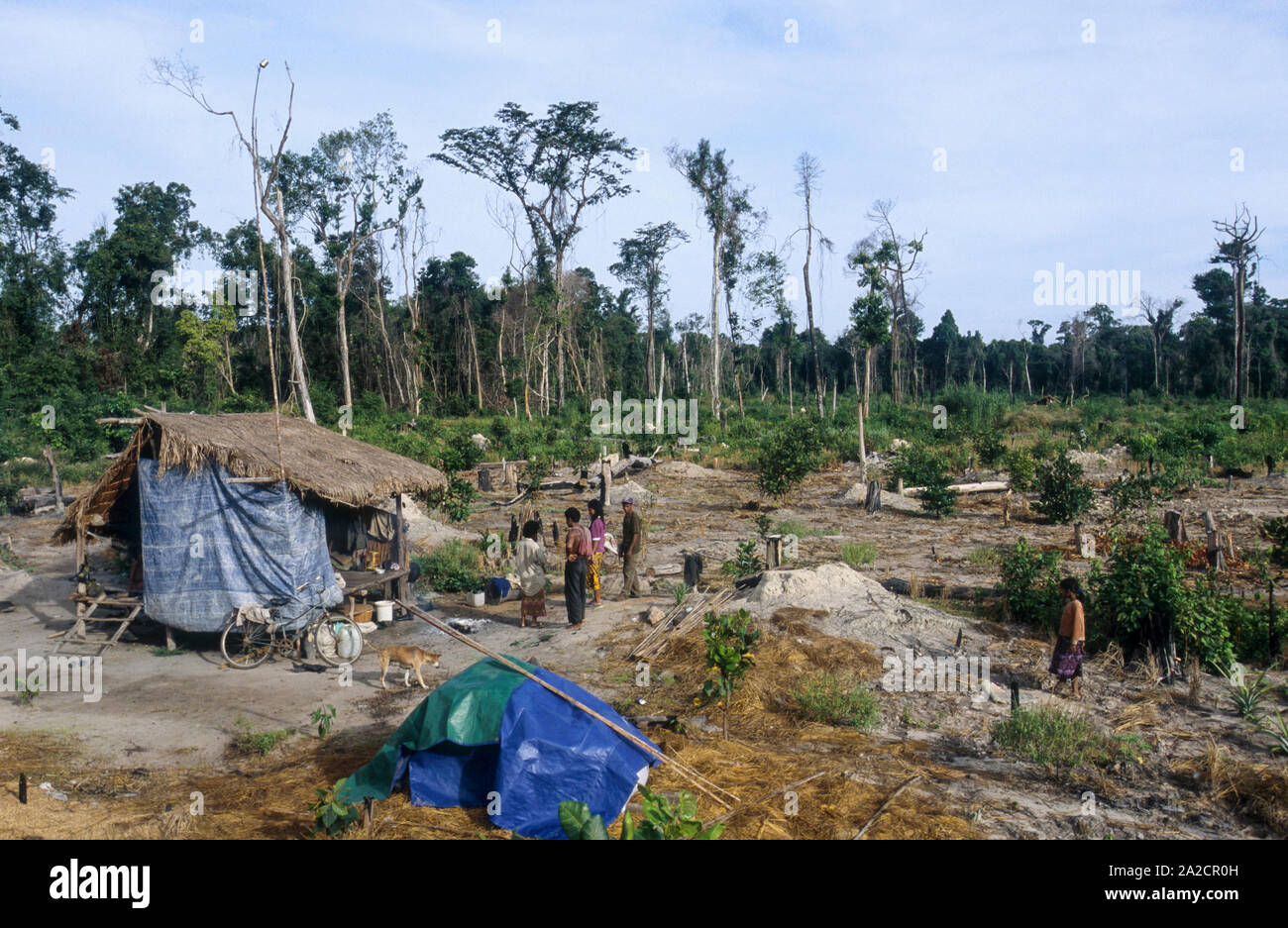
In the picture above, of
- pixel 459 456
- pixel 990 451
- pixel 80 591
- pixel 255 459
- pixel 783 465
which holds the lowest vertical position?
pixel 80 591

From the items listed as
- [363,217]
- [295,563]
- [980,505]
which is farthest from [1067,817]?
[363,217]

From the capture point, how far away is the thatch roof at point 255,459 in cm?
930

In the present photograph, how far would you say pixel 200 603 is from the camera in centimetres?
955

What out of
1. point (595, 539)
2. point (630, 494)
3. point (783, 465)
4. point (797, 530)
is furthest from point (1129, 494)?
point (630, 494)

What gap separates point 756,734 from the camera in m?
7.20

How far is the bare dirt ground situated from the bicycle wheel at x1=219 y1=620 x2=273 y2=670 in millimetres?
177

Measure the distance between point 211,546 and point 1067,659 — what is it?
900cm

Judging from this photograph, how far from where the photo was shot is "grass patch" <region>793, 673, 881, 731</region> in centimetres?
736

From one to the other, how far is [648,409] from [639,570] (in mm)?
21905

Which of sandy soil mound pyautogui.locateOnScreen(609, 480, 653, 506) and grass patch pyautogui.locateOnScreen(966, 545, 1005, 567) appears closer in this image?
grass patch pyautogui.locateOnScreen(966, 545, 1005, 567)

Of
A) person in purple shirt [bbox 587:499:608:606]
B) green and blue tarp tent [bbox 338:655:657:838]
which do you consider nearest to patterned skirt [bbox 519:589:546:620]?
person in purple shirt [bbox 587:499:608:606]

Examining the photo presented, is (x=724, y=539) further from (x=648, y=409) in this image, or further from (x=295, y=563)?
(x=648, y=409)

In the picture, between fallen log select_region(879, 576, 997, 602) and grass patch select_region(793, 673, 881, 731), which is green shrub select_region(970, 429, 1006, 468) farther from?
grass patch select_region(793, 673, 881, 731)

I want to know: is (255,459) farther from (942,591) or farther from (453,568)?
(942,591)
